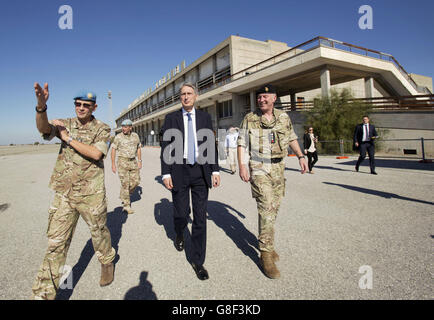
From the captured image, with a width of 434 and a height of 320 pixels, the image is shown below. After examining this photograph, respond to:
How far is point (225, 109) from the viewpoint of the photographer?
1174 inches

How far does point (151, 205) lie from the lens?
5543mm

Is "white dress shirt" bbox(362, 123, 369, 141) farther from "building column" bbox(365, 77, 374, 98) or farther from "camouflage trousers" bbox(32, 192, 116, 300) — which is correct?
"building column" bbox(365, 77, 374, 98)

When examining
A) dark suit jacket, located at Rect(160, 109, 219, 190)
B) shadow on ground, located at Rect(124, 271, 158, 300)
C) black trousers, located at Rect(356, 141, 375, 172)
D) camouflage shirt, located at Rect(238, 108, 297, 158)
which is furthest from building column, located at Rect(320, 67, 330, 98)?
shadow on ground, located at Rect(124, 271, 158, 300)

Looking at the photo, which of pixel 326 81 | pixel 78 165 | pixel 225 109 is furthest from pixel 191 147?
pixel 225 109

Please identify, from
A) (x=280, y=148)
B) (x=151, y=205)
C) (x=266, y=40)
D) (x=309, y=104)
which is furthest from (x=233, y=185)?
(x=266, y=40)

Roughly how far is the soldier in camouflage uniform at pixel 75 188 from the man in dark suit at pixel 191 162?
694 millimetres

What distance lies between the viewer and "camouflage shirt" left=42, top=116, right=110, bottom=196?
2287 millimetres

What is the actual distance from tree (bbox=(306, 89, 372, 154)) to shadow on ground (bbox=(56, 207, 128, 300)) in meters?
15.7

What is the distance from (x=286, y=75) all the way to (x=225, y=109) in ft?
35.8

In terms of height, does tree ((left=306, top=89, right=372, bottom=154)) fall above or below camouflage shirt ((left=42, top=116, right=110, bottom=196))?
above

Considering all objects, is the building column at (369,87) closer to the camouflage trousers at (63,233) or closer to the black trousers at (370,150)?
the black trousers at (370,150)

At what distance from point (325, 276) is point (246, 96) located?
26.0 metres

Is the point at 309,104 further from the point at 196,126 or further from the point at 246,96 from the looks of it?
the point at 196,126
